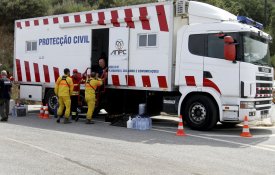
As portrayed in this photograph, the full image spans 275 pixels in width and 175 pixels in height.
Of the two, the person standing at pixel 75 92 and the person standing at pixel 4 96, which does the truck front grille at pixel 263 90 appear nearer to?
the person standing at pixel 75 92

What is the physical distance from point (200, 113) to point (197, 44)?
1.90 metres

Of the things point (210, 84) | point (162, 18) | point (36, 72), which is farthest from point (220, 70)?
point (36, 72)

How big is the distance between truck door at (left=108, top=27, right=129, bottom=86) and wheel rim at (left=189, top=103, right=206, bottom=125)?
2.35 meters

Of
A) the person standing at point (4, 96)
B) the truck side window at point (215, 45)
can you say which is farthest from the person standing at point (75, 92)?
the truck side window at point (215, 45)

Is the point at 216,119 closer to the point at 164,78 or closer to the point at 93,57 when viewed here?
the point at 164,78

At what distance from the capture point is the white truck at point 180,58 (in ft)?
34.7

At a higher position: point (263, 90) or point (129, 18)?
point (129, 18)

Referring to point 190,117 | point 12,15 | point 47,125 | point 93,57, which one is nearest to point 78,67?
point 93,57

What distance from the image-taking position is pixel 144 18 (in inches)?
468

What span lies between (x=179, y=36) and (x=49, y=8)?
23307 mm

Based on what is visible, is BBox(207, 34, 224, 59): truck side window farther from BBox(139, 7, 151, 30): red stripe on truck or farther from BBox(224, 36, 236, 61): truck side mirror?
BBox(139, 7, 151, 30): red stripe on truck

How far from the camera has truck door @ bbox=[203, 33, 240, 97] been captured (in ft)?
34.5

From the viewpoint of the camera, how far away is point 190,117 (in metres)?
11.2

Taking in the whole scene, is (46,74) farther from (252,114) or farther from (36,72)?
(252,114)
